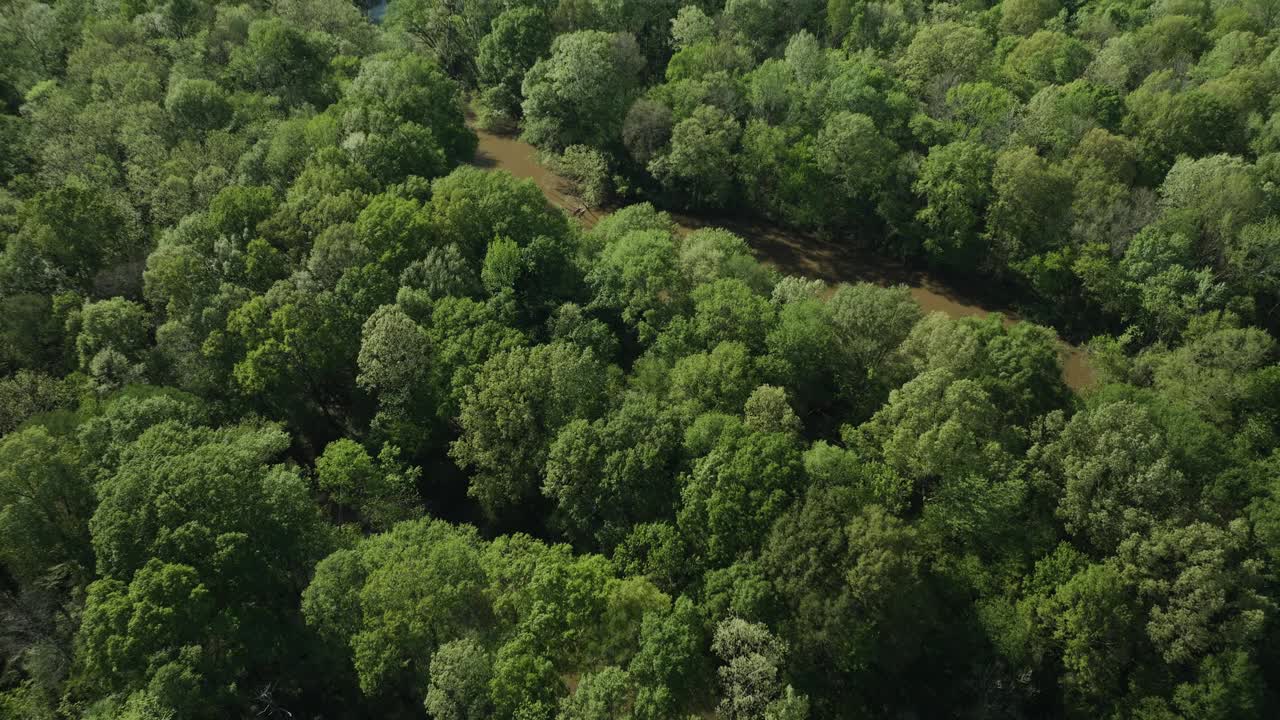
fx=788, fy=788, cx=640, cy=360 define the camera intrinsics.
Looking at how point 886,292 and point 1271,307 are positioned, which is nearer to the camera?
point 886,292

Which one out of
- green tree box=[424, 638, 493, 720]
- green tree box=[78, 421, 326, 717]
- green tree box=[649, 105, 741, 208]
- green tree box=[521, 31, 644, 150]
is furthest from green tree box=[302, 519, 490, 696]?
green tree box=[521, 31, 644, 150]

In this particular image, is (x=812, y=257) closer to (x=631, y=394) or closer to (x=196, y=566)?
(x=631, y=394)

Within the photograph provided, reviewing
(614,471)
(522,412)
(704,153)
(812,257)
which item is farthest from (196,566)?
(812,257)

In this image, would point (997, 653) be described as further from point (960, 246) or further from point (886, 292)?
point (960, 246)

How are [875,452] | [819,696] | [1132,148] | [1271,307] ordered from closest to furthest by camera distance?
[819,696], [875,452], [1271,307], [1132,148]

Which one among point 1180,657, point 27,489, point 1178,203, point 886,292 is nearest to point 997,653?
point 1180,657

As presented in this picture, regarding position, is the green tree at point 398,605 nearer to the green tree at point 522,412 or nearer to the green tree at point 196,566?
the green tree at point 196,566

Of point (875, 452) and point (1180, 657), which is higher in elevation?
point (875, 452)
